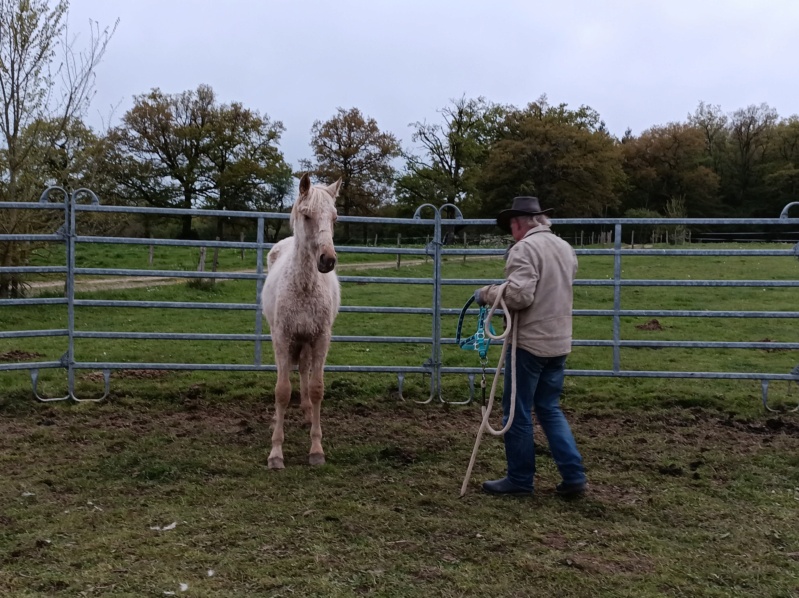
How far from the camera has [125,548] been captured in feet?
10.9

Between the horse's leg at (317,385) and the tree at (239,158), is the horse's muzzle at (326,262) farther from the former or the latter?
the tree at (239,158)

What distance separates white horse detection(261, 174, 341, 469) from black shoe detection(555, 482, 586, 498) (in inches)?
71.0

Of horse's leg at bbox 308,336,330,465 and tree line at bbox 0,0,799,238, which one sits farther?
tree line at bbox 0,0,799,238

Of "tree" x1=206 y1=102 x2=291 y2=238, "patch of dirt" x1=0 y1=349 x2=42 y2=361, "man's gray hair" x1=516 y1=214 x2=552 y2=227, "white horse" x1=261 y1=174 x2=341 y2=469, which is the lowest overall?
"patch of dirt" x1=0 y1=349 x2=42 y2=361

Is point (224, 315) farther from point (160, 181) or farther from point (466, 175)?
point (466, 175)

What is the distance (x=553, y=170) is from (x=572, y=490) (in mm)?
42937

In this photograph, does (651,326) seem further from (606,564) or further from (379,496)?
(606,564)

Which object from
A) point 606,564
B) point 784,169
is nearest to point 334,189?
point 606,564

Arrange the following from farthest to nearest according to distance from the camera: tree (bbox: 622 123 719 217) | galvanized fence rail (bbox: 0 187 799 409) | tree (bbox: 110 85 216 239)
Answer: tree (bbox: 622 123 719 217) → tree (bbox: 110 85 216 239) → galvanized fence rail (bbox: 0 187 799 409)

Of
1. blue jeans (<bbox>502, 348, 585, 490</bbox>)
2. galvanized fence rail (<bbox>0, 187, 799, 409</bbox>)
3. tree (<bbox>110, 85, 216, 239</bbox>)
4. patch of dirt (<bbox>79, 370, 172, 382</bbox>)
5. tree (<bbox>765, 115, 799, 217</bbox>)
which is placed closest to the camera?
blue jeans (<bbox>502, 348, 585, 490</bbox>)

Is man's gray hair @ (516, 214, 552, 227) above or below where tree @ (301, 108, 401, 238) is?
below

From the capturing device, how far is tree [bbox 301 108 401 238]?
38.5 metres

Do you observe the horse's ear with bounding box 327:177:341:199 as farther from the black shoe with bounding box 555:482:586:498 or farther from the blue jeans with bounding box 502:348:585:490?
the black shoe with bounding box 555:482:586:498

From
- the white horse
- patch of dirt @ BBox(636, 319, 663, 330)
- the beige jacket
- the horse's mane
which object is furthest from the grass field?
patch of dirt @ BBox(636, 319, 663, 330)
